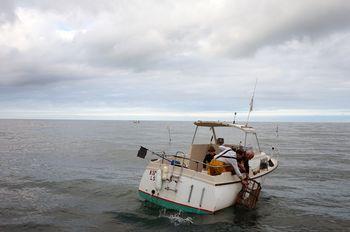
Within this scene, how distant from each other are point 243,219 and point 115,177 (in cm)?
948

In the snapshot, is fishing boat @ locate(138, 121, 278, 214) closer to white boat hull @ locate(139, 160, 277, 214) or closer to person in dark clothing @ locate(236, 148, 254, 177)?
white boat hull @ locate(139, 160, 277, 214)

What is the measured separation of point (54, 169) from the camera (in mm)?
21531

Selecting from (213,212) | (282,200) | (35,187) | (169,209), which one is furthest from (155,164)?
(35,187)

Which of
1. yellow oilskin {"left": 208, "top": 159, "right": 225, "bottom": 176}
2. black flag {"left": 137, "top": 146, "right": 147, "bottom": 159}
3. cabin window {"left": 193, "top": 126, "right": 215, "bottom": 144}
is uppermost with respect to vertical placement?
cabin window {"left": 193, "top": 126, "right": 215, "bottom": 144}

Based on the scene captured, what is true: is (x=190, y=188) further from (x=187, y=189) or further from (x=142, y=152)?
(x=142, y=152)

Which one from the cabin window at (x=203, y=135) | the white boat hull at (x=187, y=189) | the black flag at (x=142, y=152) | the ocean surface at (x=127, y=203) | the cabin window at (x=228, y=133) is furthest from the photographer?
the cabin window at (x=228, y=133)

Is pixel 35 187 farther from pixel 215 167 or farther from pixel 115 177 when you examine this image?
pixel 215 167

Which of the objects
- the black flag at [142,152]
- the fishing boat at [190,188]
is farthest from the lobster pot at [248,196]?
the black flag at [142,152]

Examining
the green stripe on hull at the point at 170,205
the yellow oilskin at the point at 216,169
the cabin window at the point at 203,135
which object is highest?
the cabin window at the point at 203,135

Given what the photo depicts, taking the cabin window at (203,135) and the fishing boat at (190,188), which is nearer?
the fishing boat at (190,188)

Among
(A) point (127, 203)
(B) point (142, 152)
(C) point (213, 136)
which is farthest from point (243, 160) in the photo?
(A) point (127, 203)

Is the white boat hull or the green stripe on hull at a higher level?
the white boat hull

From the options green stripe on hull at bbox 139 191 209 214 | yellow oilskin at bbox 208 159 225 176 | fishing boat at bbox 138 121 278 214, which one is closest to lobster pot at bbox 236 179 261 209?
fishing boat at bbox 138 121 278 214

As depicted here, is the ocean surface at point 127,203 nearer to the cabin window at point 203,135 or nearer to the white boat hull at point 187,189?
the white boat hull at point 187,189
